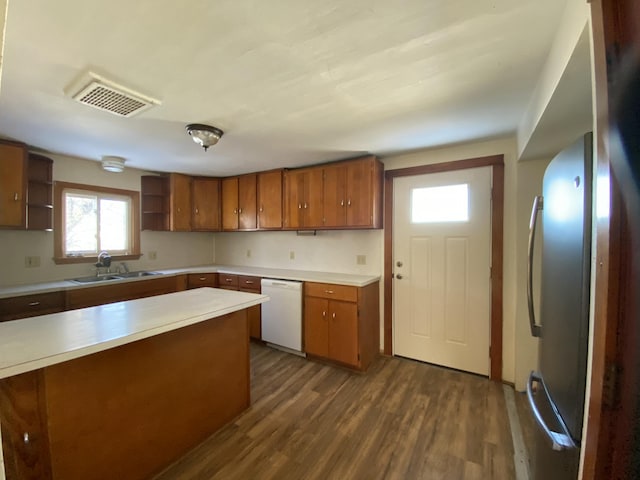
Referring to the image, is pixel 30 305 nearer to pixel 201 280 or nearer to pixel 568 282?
pixel 201 280

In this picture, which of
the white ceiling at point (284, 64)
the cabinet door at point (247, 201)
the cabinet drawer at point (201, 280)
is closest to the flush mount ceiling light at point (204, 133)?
the white ceiling at point (284, 64)

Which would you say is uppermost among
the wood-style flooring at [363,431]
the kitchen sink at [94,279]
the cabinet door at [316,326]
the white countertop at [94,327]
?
the white countertop at [94,327]

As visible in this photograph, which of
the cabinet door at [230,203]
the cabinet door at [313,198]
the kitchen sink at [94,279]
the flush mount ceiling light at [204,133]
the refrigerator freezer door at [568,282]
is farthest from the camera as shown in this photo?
the cabinet door at [230,203]

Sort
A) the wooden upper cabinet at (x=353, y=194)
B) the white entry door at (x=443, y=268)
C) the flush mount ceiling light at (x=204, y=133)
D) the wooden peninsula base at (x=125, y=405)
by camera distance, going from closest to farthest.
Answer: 1. the wooden peninsula base at (x=125, y=405)
2. the flush mount ceiling light at (x=204, y=133)
3. the white entry door at (x=443, y=268)
4. the wooden upper cabinet at (x=353, y=194)

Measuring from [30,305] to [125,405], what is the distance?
Result: 73.9 inches

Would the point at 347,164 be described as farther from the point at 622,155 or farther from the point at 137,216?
the point at 137,216

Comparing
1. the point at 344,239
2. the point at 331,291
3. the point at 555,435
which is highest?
the point at 344,239

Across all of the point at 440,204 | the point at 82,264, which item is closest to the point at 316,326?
the point at 440,204

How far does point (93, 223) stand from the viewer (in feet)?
10.9

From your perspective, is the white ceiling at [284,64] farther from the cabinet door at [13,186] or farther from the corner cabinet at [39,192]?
the corner cabinet at [39,192]

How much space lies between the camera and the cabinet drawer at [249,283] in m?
3.40

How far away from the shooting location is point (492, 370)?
2.52 meters

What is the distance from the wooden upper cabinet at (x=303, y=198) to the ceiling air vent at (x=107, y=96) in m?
1.73

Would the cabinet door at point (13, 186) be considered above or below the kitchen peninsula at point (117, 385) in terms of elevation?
above
